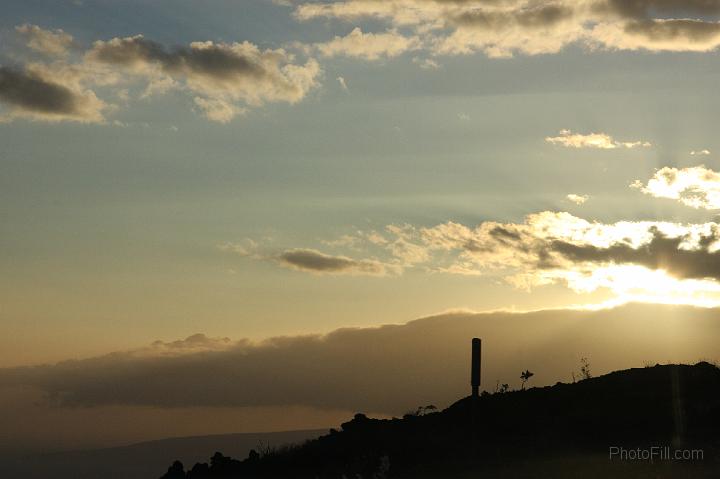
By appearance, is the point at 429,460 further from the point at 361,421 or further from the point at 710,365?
the point at 710,365

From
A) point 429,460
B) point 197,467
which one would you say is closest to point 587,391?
point 429,460

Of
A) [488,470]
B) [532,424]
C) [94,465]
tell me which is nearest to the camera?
[488,470]

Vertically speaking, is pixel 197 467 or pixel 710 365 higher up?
pixel 710 365

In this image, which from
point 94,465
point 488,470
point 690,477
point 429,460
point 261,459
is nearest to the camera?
point 690,477

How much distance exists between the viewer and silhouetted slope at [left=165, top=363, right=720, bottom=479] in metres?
28.8

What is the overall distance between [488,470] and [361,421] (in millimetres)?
8130

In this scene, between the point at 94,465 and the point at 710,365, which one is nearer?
the point at 710,365

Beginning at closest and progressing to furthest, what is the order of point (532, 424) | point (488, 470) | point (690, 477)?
point (690, 477) < point (488, 470) < point (532, 424)

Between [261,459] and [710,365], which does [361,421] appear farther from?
[710,365]

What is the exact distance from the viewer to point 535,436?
31.7 m

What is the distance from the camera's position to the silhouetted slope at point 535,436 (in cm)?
2875

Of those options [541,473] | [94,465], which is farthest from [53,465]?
[541,473]

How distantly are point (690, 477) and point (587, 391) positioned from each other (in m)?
9.52

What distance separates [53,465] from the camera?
19500 cm
